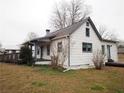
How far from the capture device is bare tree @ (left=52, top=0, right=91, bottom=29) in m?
41.8

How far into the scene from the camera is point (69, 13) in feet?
142

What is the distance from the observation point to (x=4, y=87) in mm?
8875

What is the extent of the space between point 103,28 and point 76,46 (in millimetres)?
42597

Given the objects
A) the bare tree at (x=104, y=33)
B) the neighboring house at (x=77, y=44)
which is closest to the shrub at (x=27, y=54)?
the neighboring house at (x=77, y=44)

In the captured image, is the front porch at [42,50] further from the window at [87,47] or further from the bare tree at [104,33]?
the bare tree at [104,33]

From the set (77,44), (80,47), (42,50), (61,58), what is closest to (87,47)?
(80,47)

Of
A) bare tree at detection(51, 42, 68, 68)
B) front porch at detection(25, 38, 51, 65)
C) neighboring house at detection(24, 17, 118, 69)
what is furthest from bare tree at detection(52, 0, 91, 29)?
A: bare tree at detection(51, 42, 68, 68)

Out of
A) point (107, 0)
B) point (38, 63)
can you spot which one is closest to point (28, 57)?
point (38, 63)

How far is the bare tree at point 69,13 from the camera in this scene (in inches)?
1646

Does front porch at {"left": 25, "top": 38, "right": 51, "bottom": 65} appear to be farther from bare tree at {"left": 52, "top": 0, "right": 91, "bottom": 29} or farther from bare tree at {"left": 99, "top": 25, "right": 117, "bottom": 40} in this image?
bare tree at {"left": 99, "top": 25, "right": 117, "bottom": 40}

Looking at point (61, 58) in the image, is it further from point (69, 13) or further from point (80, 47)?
point (69, 13)

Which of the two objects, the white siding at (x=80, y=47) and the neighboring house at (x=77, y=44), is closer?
the neighboring house at (x=77, y=44)

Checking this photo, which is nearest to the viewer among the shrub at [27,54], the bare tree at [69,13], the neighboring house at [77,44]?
the neighboring house at [77,44]

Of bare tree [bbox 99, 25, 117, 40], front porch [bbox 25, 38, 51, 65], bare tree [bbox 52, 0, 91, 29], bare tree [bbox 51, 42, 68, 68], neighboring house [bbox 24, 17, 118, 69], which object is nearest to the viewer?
bare tree [bbox 51, 42, 68, 68]
